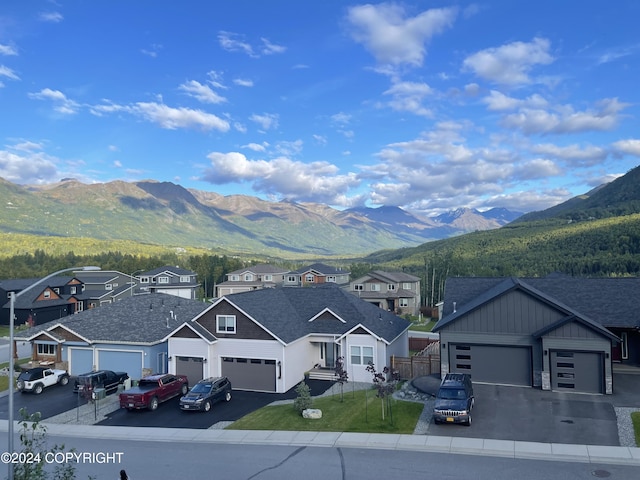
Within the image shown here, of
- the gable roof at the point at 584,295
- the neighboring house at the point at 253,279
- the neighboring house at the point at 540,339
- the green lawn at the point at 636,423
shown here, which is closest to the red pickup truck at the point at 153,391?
the neighboring house at the point at 540,339

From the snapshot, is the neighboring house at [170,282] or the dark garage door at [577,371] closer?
the dark garage door at [577,371]

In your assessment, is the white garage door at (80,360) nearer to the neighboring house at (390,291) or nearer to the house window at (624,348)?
the house window at (624,348)

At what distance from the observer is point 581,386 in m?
27.9

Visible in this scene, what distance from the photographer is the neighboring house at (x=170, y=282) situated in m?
94.8

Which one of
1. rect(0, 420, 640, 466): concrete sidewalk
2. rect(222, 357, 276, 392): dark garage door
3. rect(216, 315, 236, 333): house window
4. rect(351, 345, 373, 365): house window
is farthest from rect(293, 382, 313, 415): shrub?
rect(216, 315, 236, 333): house window

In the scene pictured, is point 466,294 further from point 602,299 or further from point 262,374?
point 262,374

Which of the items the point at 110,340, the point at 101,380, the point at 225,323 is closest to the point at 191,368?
the point at 225,323

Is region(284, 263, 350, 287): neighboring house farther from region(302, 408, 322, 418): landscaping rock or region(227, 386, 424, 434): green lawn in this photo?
region(302, 408, 322, 418): landscaping rock

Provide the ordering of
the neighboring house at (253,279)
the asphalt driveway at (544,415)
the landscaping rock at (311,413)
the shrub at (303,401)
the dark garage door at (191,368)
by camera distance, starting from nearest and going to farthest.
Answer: the asphalt driveway at (544,415) < the landscaping rock at (311,413) < the shrub at (303,401) < the dark garage door at (191,368) < the neighboring house at (253,279)

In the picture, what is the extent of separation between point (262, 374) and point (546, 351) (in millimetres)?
17670

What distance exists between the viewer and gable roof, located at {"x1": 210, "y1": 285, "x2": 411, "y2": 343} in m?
33.5

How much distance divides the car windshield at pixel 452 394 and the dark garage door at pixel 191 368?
1677 centimetres

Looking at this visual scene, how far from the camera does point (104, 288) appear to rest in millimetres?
88812

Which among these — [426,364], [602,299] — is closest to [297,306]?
[426,364]
